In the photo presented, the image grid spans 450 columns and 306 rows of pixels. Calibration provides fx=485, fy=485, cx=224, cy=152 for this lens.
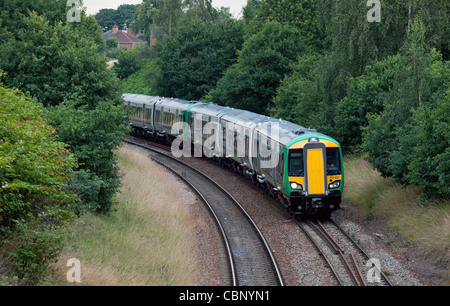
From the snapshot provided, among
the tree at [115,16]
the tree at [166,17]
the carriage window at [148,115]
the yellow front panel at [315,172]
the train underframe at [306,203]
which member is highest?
the tree at [115,16]

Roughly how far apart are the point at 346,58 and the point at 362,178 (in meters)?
7.83

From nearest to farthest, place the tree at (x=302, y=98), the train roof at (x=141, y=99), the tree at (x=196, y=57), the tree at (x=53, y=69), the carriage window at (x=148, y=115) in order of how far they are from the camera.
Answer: the tree at (x=53, y=69)
the tree at (x=302, y=98)
the carriage window at (x=148, y=115)
the train roof at (x=141, y=99)
the tree at (x=196, y=57)

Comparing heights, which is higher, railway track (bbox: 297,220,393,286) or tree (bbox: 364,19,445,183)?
tree (bbox: 364,19,445,183)

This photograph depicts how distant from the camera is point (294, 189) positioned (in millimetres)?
16219

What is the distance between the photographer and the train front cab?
52.9 feet

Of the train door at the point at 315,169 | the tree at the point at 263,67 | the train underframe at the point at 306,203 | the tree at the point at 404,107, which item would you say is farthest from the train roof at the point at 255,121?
the tree at the point at 263,67

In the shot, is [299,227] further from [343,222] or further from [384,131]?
[384,131]

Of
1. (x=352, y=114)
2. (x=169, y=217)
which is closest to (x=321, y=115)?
(x=352, y=114)

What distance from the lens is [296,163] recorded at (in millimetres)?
16281

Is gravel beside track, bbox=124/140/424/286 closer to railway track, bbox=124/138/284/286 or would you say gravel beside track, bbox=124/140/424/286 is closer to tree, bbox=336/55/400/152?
railway track, bbox=124/138/284/286

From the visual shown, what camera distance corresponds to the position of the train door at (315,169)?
16.1m

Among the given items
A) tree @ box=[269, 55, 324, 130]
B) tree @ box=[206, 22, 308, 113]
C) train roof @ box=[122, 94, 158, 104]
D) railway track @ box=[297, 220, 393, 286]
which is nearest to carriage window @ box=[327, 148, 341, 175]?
railway track @ box=[297, 220, 393, 286]

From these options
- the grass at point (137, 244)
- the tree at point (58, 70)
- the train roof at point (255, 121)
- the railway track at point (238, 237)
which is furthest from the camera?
the tree at point (58, 70)

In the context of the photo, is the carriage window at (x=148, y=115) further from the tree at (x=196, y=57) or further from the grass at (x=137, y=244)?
the grass at (x=137, y=244)
